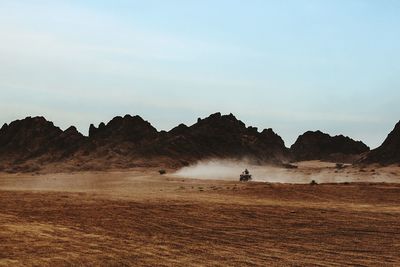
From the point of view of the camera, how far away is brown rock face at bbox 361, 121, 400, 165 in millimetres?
78050

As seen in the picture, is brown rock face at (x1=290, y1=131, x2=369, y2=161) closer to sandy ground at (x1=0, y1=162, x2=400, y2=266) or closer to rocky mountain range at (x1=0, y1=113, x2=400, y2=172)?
rocky mountain range at (x1=0, y1=113, x2=400, y2=172)

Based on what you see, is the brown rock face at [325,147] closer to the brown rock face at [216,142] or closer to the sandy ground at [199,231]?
the brown rock face at [216,142]

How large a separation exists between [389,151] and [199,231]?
230 ft

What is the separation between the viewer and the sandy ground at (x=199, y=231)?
12938 mm

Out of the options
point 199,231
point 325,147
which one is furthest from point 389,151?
point 199,231

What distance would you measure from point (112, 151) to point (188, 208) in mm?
64372

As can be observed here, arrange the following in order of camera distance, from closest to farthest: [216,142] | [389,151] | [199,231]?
[199,231]
[389,151]
[216,142]

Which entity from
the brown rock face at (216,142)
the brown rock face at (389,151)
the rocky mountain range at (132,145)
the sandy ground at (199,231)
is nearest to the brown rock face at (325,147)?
the rocky mountain range at (132,145)

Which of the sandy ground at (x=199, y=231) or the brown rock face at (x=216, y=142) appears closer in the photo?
the sandy ground at (x=199, y=231)

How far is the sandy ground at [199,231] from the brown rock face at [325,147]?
365 ft

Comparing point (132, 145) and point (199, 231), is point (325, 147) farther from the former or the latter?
point (199, 231)

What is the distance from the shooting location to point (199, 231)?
1738 cm

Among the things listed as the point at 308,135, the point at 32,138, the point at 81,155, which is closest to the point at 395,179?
the point at 81,155

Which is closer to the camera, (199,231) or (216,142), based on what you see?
(199,231)
